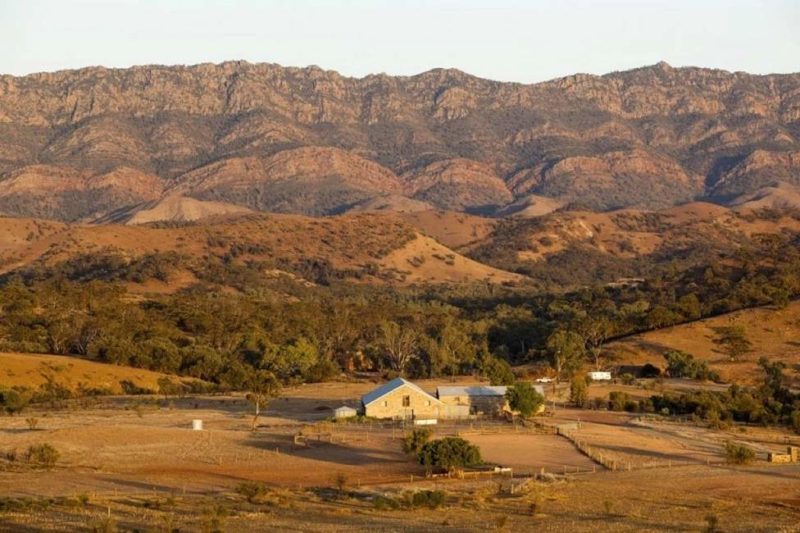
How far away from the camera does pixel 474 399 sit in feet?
213

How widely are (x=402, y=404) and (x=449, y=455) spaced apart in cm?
1724

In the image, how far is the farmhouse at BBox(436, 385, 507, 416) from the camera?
211 feet

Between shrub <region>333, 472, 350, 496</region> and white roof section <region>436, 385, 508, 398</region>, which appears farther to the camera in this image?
white roof section <region>436, 385, 508, 398</region>

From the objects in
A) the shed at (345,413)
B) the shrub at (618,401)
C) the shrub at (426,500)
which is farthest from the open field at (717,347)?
the shrub at (426,500)

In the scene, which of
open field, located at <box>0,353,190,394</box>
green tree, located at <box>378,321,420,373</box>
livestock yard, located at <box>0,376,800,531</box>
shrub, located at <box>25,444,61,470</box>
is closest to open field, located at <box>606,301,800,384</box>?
green tree, located at <box>378,321,420,373</box>

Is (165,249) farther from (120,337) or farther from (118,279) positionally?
(120,337)

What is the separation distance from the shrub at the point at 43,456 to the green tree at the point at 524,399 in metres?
23.5

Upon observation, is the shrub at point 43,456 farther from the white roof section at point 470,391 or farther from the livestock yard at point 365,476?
the white roof section at point 470,391

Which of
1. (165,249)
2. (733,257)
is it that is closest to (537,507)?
(733,257)

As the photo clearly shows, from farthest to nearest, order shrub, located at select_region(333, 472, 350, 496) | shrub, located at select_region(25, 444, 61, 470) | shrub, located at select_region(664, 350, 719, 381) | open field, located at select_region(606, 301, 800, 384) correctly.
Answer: open field, located at select_region(606, 301, 800, 384), shrub, located at select_region(664, 350, 719, 381), shrub, located at select_region(25, 444, 61, 470), shrub, located at select_region(333, 472, 350, 496)

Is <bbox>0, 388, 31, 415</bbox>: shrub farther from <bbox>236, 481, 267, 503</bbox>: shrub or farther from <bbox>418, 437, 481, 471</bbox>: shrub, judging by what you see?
<bbox>236, 481, 267, 503</bbox>: shrub

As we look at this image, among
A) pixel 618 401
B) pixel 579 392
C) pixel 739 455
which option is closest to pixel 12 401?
pixel 579 392

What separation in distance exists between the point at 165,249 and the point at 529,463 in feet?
406

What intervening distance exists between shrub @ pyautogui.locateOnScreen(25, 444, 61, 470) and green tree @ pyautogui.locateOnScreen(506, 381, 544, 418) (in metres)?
23.5
